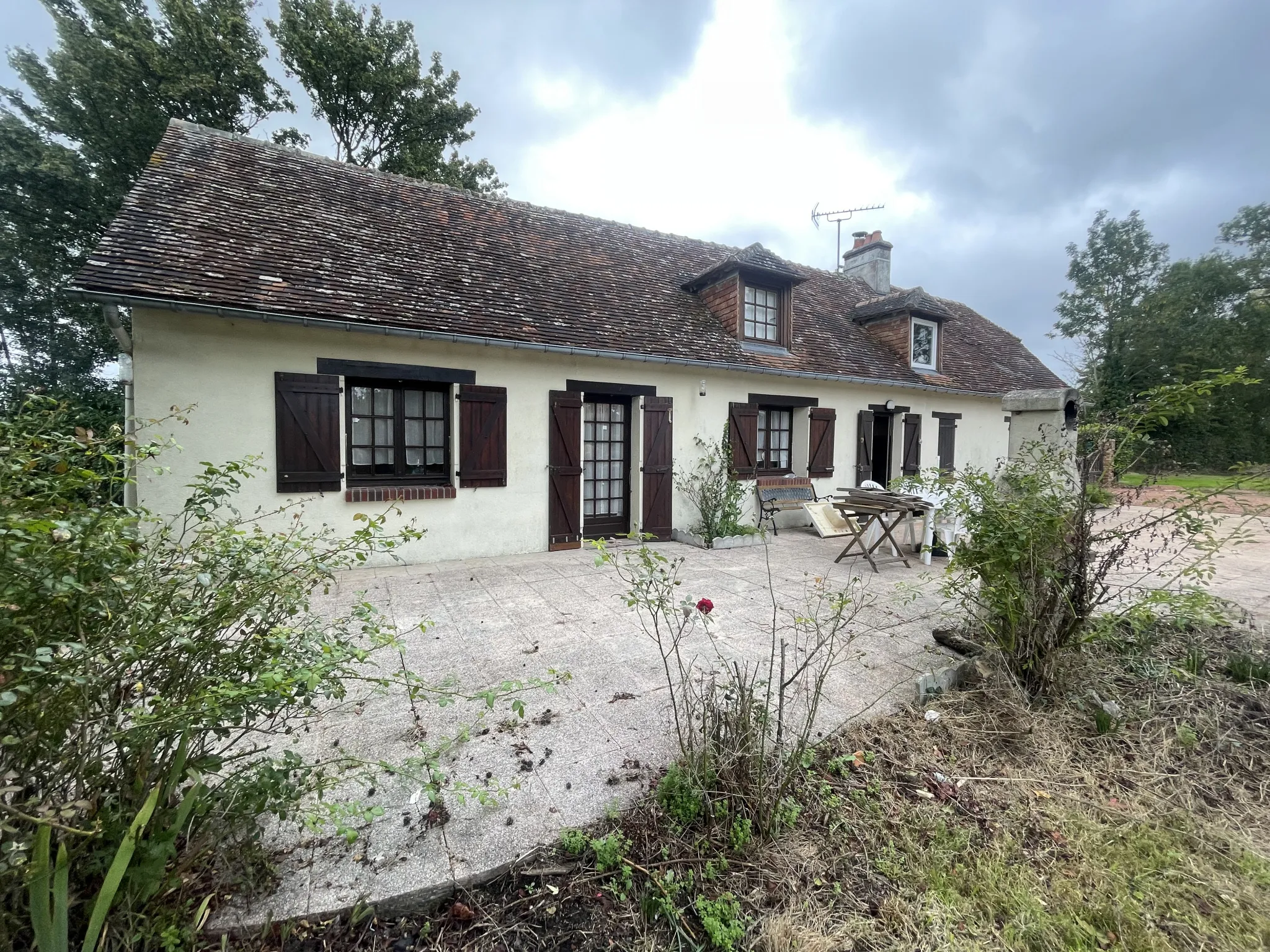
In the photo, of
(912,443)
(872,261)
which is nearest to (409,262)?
(912,443)

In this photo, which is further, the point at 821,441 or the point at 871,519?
the point at 821,441

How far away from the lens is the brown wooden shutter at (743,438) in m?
8.11

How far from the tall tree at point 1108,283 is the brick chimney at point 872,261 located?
50.0 ft

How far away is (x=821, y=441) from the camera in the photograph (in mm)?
9125

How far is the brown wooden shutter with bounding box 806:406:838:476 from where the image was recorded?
29.5 feet

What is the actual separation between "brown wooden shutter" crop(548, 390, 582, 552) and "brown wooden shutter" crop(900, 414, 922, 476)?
7094mm

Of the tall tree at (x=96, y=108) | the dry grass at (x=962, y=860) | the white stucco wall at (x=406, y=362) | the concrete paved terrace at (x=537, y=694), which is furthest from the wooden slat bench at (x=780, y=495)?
the tall tree at (x=96, y=108)

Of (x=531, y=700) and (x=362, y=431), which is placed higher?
(x=362, y=431)

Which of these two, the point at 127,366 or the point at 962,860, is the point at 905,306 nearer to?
the point at 962,860

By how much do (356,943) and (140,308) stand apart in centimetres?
596

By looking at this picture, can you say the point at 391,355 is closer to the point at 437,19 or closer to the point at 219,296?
the point at 219,296

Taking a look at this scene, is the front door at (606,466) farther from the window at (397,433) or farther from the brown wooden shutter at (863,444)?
the brown wooden shutter at (863,444)

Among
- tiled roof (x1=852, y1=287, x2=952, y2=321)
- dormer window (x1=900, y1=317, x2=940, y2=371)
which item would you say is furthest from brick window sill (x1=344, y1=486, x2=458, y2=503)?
dormer window (x1=900, y1=317, x2=940, y2=371)

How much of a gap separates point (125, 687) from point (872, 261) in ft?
50.8
